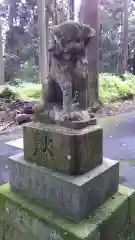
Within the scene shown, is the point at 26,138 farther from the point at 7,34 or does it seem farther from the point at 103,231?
the point at 7,34

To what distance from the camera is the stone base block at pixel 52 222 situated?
152 centimetres

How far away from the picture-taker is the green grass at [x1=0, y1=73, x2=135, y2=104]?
805 cm

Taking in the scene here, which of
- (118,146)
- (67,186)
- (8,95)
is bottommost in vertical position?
(118,146)

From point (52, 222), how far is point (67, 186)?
10.3 inches

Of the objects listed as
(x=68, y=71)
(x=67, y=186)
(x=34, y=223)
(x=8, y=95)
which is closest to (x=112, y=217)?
(x=67, y=186)

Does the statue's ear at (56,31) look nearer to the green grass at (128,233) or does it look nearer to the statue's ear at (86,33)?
the statue's ear at (86,33)

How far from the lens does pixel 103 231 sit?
160 cm

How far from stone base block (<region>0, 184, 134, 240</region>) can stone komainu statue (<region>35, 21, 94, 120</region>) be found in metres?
0.70

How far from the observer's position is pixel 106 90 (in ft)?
28.8

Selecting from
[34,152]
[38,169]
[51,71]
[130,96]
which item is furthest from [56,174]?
[130,96]

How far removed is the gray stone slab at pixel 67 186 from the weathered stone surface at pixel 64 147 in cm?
6

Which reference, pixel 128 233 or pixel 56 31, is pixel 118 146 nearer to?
pixel 128 233

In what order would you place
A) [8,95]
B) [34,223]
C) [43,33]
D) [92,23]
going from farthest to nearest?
[43,33] < [8,95] < [92,23] < [34,223]

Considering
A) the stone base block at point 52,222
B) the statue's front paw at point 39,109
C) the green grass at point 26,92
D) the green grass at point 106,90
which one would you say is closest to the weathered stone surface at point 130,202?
the stone base block at point 52,222
